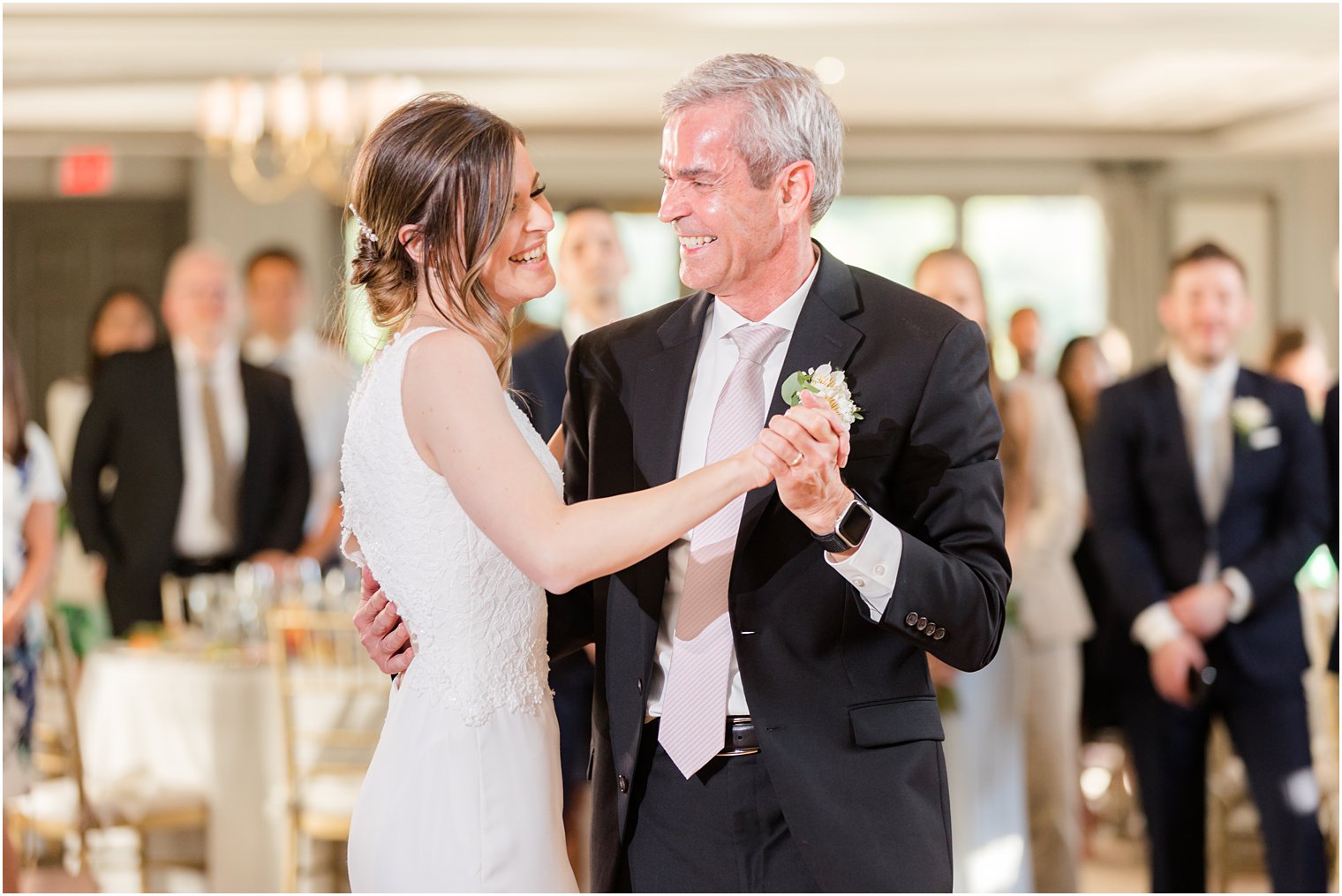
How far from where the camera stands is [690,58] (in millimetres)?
→ 9391

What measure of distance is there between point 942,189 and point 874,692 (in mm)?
11651

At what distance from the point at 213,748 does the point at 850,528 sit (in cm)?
336

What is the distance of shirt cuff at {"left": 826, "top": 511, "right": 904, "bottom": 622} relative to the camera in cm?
179

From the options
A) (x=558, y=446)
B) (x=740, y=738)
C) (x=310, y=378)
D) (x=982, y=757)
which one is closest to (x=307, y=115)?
(x=310, y=378)

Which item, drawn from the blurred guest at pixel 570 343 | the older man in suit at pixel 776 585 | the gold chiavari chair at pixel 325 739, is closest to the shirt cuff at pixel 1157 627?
the blurred guest at pixel 570 343

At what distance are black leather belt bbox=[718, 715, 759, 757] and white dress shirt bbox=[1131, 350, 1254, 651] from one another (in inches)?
97.9

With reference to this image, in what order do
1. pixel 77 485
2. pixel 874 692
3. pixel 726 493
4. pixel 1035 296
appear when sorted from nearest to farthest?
pixel 726 493, pixel 874 692, pixel 77 485, pixel 1035 296

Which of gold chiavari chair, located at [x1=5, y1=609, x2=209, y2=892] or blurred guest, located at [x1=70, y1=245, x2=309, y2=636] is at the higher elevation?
blurred guest, located at [x1=70, y1=245, x2=309, y2=636]

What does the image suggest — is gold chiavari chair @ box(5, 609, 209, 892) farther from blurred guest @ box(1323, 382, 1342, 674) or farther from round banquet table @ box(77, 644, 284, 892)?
blurred guest @ box(1323, 382, 1342, 674)

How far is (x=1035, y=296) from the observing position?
43.8 ft

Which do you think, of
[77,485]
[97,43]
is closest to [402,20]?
[97,43]

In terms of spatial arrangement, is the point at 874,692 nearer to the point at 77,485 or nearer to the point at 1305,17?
the point at 77,485

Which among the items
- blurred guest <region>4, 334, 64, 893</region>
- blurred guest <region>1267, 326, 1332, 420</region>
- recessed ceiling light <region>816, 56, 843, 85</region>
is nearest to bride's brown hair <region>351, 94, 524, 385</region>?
blurred guest <region>4, 334, 64, 893</region>

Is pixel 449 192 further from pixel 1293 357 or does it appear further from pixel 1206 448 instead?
pixel 1293 357
